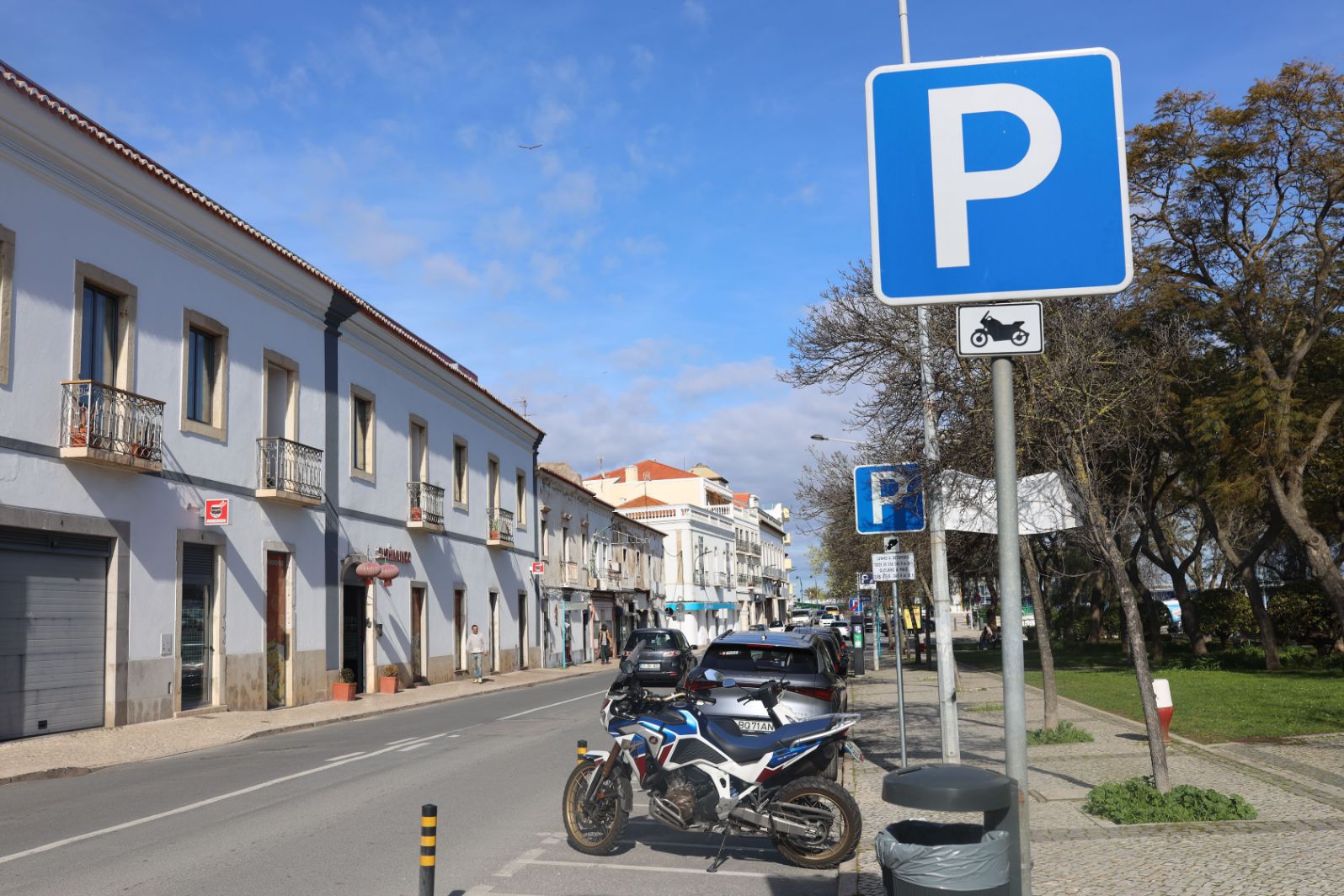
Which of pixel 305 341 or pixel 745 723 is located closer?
pixel 745 723

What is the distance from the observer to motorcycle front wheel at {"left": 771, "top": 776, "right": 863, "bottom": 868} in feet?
26.0

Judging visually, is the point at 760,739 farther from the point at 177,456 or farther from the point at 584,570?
the point at 584,570

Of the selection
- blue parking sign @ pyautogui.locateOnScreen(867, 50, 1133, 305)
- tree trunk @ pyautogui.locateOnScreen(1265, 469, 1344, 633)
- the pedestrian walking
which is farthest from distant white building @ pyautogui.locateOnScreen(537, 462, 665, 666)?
blue parking sign @ pyautogui.locateOnScreen(867, 50, 1133, 305)

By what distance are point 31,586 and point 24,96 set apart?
7285mm

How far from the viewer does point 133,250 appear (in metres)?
19.4

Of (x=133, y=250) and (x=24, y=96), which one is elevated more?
(x=24, y=96)

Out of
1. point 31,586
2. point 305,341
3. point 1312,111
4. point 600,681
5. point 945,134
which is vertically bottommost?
point 600,681

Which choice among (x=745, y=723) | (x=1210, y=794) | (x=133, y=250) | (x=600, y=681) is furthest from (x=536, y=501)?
(x=1210, y=794)

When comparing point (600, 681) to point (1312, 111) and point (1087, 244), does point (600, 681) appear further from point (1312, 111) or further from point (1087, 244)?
point (1087, 244)

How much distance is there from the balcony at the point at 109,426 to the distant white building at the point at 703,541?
5358cm

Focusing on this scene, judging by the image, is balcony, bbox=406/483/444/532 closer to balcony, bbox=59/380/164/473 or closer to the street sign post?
balcony, bbox=59/380/164/473

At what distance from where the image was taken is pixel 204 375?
21.7m

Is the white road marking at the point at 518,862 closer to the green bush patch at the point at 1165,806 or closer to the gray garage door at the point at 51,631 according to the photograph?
the green bush patch at the point at 1165,806

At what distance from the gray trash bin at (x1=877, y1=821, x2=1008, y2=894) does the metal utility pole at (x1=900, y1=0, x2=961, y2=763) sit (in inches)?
265
